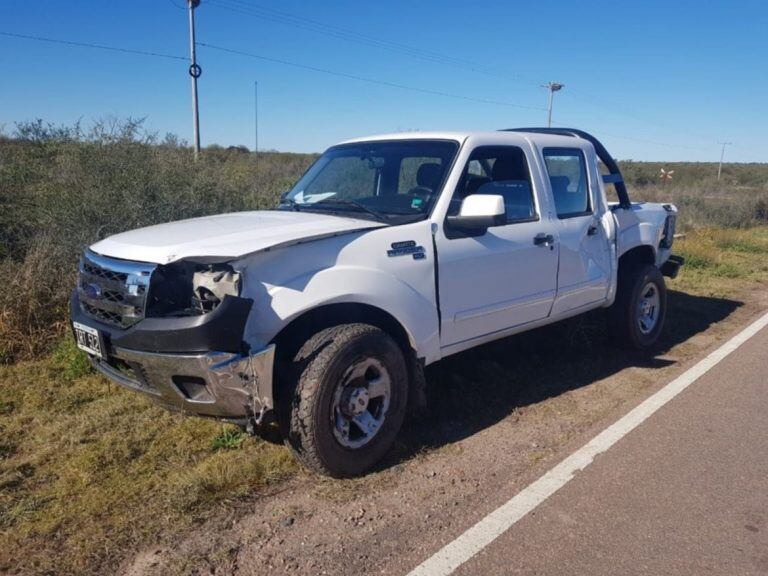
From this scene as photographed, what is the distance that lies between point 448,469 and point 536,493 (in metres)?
0.53

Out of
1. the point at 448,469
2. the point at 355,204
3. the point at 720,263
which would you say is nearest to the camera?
the point at 448,469

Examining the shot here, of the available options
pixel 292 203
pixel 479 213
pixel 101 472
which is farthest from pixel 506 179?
pixel 101 472

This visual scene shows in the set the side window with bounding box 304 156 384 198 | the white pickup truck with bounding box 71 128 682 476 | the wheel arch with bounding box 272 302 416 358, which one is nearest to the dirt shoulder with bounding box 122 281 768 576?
the white pickup truck with bounding box 71 128 682 476

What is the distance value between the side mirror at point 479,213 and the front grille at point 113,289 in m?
1.88

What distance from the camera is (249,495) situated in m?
3.45

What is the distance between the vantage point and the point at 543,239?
4.83 meters

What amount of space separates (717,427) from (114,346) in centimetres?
388

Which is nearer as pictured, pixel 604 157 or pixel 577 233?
pixel 577 233

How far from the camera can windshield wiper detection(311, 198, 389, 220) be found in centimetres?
414

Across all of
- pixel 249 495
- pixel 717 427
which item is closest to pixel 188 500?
pixel 249 495

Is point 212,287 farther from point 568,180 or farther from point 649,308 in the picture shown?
point 649,308

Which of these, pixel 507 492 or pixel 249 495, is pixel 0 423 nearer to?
pixel 249 495

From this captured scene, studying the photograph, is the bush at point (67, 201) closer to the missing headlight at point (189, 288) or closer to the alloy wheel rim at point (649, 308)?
the missing headlight at point (189, 288)

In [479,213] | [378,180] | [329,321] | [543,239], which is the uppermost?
[378,180]
